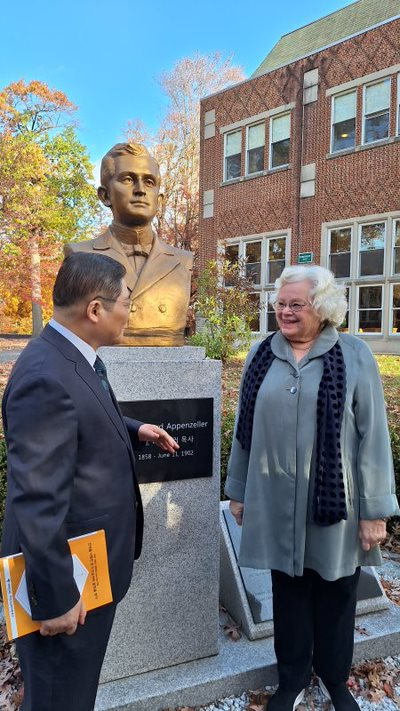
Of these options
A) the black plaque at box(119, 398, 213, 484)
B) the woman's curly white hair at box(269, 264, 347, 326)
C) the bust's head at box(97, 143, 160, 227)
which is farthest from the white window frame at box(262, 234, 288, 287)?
the woman's curly white hair at box(269, 264, 347, 326)

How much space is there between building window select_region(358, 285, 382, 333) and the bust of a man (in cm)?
1370

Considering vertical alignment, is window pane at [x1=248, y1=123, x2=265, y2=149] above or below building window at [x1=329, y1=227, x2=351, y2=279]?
above

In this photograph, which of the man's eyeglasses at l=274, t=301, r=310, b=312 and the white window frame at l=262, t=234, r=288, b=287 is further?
the white window frame at l=262, t=234, r=288, b=287

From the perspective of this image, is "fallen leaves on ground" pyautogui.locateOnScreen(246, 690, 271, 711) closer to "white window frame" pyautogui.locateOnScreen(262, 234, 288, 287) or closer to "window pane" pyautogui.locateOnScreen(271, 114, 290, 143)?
"white window frame" pyautogui.locateOnScreen(262, 234, 288, 287)

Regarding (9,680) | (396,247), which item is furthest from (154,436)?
(396,247)

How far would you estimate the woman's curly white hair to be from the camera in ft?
7.17

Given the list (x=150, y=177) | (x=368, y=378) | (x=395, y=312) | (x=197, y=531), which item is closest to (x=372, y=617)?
(x=197, y=531)

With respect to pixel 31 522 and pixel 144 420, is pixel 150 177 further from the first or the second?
pixel 31 522

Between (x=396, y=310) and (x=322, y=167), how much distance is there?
4.96 meters

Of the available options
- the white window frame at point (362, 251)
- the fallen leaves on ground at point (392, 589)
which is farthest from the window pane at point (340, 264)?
the fallen leaves on ground at point (392, 589)

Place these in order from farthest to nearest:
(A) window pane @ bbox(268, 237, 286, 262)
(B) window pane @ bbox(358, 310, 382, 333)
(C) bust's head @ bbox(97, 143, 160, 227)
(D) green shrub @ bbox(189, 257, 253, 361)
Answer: (A) window pane @ bbox(268, 237, 286, 262)
(B) window pane @ bbox(358, 310, 382, 333)
(D) green shrub @ bbox(189, 257, 253, 361)
(C) bust's head @ bbox(97, 143, 160, 227)

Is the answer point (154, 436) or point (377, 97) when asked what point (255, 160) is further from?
point (154, 436)

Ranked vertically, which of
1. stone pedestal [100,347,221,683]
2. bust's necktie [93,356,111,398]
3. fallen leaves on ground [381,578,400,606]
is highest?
bust's necktie [93,356,111,398]

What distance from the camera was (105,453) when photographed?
5.15 feet
